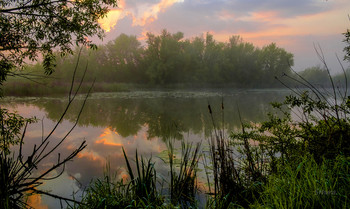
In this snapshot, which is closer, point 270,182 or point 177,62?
point 270,182

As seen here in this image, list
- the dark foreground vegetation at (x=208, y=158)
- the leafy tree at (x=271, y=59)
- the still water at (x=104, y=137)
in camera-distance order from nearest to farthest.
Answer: the dark foreground vegetation at (x=208, y=158), the still water at (x=104, y=137), the leafy tree at (x=271, y=59)

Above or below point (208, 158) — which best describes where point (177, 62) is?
above

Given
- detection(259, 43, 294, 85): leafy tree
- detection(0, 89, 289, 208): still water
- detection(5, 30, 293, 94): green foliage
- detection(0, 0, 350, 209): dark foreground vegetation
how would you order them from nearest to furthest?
detection(0, 0, 350, 209): dark foreground vegetation → detection(0, 89, 289, 208): still water → detection(5, 30, 293, 94): green foliage → detection(259, 43, 294, 85): leafy tree

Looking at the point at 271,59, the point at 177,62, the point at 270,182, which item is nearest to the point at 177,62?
the point at 177,62

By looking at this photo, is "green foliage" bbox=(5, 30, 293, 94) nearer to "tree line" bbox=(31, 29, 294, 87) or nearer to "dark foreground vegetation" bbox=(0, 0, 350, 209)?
"tree line" bbox=(31, 29, 294, 87)

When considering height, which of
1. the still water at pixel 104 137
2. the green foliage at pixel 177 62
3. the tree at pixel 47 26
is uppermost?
the green foliage at pixel 177 62

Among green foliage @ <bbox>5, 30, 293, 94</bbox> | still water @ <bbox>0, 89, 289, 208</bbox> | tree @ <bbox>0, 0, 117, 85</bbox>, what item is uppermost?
green foliage @ <bbox>5, 30, 293, 94</bbox>

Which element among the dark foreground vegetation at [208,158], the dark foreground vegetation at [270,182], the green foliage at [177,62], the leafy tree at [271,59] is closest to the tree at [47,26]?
the dark foreground vegetation at [208,158]

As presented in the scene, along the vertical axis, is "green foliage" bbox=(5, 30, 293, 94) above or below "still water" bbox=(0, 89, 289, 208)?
above

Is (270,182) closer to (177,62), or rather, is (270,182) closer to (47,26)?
(47,26)

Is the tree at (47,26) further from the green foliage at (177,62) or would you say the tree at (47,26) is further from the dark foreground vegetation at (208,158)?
the green foliage at (177,62)

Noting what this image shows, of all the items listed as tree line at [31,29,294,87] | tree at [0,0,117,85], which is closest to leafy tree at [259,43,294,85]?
tree line at [31,29,294,87]

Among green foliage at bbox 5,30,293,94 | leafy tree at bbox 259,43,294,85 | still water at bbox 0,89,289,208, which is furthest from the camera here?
leafy tree at bbox 259,43,294,85

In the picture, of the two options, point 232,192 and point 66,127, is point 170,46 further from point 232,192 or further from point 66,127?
point 232,192
